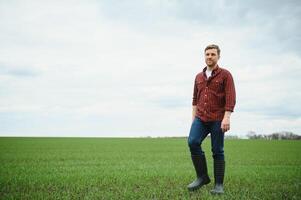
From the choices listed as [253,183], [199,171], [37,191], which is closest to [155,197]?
[199,171]

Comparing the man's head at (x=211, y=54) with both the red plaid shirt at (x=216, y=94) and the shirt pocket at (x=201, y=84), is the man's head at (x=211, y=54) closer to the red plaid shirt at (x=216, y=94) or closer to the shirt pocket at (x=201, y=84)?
the red plaid shirt at (x=216, y=94)

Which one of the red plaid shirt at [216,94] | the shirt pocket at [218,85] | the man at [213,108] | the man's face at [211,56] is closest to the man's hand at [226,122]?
the man at [213,108]

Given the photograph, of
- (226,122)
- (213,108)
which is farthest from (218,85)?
(226,122)

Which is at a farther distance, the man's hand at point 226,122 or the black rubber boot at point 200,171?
the black rubber boot at point 200,171

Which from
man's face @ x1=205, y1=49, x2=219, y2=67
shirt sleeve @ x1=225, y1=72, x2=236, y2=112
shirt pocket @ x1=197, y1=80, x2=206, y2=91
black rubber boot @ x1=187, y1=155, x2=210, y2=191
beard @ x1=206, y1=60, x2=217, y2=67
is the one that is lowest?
black rubber boot @ x1=187, y1=155, x2=210, y2=191

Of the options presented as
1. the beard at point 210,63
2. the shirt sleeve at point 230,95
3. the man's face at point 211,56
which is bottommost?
the shirt sleeve at point 230,95

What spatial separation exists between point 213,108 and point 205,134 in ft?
1.78

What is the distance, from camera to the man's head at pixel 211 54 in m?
6.91

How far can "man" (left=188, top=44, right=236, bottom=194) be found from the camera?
6.87m

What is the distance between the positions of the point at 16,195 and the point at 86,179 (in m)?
2.32

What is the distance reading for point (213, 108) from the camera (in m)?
6.93

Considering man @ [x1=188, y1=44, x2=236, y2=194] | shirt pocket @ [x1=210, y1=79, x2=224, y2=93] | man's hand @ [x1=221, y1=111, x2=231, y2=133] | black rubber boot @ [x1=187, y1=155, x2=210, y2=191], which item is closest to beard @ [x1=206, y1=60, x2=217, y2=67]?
man @ [x1=188, y1=44, x2=236, y2=194]

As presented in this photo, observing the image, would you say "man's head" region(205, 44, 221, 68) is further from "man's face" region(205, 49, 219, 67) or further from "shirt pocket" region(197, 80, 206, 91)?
"shirt pocket" region(197, 80, 206, 91)

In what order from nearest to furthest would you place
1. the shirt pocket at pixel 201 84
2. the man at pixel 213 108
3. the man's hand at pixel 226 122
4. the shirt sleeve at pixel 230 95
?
the man's hand at pixel 226 122
the shirt sleeve at pixel 230 95
the man at pixel 213 108
the shirt pocket at pixel 201 84
